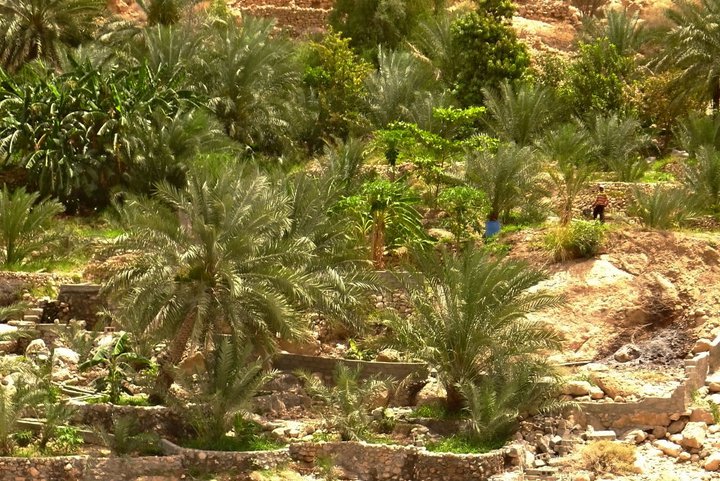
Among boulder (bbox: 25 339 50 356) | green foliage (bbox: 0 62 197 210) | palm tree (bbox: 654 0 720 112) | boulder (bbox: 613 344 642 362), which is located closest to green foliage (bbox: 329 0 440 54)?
palm tree (bbox: 654 0 720 112)

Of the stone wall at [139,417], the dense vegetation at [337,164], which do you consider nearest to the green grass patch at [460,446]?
the dense vegetation at [337,164]

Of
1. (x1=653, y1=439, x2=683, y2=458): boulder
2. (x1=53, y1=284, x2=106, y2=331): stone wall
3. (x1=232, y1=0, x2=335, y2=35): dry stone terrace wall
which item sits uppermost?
(x1=232, y1=0, x2=335, y2=35): dry stone terrace wall

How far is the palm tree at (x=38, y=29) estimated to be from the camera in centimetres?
4816

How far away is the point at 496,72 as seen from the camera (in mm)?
46688

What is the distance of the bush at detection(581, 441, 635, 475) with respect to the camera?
31.5m

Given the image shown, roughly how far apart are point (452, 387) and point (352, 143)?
8.84 meters

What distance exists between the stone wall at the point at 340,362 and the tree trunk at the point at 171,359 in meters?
2.27

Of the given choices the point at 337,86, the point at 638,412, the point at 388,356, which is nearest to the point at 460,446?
the point at 638,412

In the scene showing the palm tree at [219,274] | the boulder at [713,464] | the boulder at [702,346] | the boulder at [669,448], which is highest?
the palm tree at [219,274]

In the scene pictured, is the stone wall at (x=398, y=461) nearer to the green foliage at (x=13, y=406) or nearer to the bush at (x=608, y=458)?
the bush at (x=608, y=458)

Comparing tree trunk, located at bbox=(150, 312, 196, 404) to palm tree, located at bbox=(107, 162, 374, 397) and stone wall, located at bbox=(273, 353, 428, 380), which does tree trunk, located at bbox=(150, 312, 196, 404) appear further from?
stone wall, located at bbox=(273, 353, 428, 380)

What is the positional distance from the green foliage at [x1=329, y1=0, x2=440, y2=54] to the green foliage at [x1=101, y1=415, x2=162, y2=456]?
2169cm

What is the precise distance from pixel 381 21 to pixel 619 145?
10314 mm

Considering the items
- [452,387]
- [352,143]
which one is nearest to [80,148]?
[352,143]
